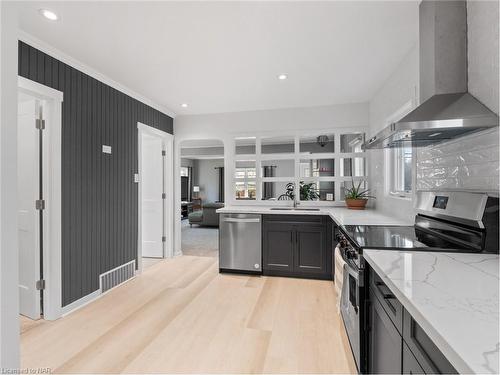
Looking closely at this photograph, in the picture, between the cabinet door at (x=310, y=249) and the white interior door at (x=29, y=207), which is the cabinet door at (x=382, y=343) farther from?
the white interior door at (x=29, y=207)

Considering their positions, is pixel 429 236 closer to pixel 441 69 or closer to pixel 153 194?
pixel 441 69

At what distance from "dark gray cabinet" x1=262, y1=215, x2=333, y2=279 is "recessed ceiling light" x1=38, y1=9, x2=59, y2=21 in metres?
2.91

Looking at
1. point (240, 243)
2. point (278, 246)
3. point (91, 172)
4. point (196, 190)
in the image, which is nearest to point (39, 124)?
point (91, 172)

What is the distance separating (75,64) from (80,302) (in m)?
2.42

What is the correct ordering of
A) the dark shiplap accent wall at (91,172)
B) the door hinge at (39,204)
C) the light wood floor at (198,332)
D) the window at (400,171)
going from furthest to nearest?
the window at (400,171) → the dark shiplap accent wall at (91,172) → the door hinge at (39,204) → the light wood floor at (198,332)

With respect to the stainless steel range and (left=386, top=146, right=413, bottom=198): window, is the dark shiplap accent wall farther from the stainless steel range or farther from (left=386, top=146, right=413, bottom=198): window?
(left=386, top=146, right=413, bottom=198): window

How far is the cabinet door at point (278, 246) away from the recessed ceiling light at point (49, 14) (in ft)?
9.71

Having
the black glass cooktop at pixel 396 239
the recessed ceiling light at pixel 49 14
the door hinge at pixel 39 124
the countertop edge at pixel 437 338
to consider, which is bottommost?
the countertop edge at pixel 437 338

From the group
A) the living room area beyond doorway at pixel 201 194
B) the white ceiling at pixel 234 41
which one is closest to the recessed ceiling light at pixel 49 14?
the white ceiling at pixel 234 41

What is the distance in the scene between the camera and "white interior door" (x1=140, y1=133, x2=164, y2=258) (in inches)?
172

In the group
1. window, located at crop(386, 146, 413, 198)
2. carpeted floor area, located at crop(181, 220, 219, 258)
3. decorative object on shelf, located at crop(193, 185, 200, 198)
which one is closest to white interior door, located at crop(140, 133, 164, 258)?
carpeted floor area, located at crop(181, 220, 219, 258)

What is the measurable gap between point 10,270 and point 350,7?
2.38 metres

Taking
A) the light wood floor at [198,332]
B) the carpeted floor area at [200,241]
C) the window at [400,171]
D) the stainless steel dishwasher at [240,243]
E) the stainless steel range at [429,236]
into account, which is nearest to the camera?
the stainless steel range at [429,236]

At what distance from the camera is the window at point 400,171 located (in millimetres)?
2727
